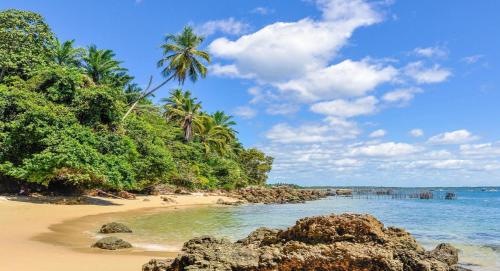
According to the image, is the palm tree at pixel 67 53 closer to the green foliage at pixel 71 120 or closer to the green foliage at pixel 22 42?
the green foliage at pixel 71 120

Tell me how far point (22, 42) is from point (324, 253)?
30.1 meters

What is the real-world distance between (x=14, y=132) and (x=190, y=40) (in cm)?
2099

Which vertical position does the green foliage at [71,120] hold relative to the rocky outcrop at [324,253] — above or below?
above

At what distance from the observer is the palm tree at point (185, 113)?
5209 cm

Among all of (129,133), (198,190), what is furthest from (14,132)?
(198,190)

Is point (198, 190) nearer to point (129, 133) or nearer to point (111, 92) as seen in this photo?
point (129, 133)

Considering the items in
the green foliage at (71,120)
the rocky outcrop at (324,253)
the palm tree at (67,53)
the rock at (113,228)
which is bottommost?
the rock at (113,228)

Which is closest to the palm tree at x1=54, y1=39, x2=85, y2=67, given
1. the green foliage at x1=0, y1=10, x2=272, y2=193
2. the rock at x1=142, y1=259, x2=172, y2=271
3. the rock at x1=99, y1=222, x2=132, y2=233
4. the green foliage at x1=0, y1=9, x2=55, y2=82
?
the green foliage at x1=0, y1=10, x2=272, y2=193

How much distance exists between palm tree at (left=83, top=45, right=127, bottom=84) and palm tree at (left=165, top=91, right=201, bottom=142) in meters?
12.2

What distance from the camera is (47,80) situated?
84.6 feet

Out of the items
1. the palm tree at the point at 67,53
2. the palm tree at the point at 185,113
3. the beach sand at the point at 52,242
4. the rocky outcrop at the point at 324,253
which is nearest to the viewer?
the rocky outcrop at the point at 324,253

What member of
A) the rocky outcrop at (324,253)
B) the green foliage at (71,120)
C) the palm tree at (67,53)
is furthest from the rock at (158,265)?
the palm tree at (67,53)

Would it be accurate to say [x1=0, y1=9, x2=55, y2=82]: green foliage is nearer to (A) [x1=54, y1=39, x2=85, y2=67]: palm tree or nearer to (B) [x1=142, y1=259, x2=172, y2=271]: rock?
(A) [x1=54, y1=39, x2=85, y2=67]: palm tree

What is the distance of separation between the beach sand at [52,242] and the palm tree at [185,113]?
97.5 ft
